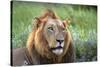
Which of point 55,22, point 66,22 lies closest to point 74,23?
point 66,22

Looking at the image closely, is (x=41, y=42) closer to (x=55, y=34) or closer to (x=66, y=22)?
(x=55, y=34)

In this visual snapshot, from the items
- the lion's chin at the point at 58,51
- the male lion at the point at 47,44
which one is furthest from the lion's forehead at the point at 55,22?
the lion's chin at the point at 58,51

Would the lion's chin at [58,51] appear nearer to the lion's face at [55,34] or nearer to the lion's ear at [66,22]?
the lion's face at [55,34]

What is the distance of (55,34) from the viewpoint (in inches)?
99.4

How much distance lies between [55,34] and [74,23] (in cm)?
31

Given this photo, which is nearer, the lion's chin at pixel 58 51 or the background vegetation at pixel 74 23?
the background vegetation at pixel 74 23

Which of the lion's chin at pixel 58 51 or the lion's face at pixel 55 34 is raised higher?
the lion's face at pixel 55 34

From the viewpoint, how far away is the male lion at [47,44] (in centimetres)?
241

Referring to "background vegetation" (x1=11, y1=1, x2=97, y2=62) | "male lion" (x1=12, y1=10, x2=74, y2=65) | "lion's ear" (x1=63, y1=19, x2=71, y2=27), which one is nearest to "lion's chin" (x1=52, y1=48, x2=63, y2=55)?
"male lion" (x1=12, y1=10, x2=74, y2=65)

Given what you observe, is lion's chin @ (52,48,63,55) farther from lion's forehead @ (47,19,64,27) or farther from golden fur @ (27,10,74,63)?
lion's forehead @ (47,19,64,27)

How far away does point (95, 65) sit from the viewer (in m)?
2.74

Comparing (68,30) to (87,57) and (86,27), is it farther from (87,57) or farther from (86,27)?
(87,57)

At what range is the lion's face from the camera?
250 cm

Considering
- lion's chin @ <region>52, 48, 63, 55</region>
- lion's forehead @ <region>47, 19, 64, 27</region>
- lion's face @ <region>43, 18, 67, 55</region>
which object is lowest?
lion's chin @ <region>52, 48, 63, 55</region>
